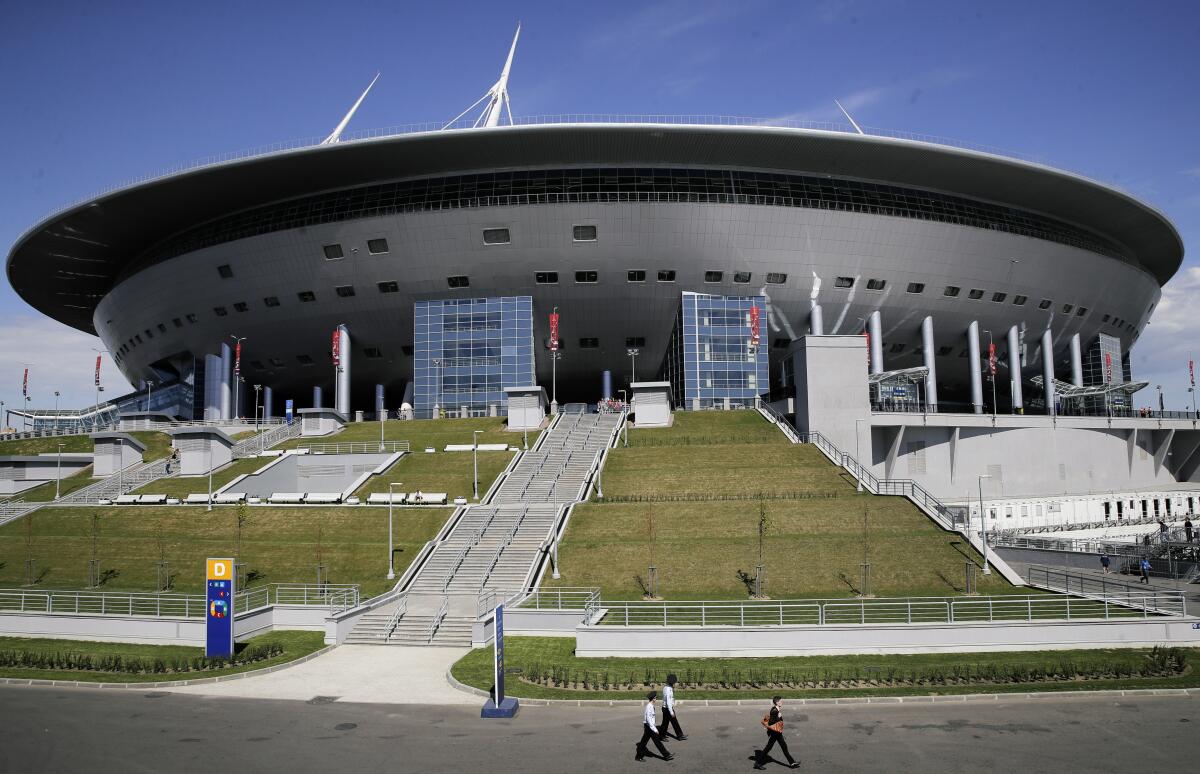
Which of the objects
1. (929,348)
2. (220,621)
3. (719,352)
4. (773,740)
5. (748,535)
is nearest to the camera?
(773,740)

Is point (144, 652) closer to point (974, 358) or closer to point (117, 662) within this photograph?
point (117, 662)

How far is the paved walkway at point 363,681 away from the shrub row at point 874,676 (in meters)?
2.47

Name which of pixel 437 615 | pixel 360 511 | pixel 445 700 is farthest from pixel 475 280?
pixel 445 700

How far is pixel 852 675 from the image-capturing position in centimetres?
2128

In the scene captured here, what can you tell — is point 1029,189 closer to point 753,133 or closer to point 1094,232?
point 1094,232

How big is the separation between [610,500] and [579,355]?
121 ft

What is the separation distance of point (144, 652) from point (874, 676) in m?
20.0

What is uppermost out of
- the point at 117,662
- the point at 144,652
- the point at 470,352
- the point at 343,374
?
the point at 470,352

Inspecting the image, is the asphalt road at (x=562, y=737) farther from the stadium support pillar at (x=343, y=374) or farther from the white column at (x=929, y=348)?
the white column at (x=929, y=348)

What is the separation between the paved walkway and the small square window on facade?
44.5m

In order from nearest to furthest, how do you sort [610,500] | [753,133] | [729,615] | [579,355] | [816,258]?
[729,615]
[610,500]
[753,133]
[816,258]
[579,355]

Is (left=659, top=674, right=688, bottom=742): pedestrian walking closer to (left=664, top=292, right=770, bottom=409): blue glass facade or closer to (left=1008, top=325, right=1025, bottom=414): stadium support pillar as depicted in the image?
(left=664, top=292, right=770, bottom=409): blue glass facade

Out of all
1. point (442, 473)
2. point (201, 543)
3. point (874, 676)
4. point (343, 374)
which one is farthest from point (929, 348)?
point (201, 543)

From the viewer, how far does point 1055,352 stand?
8388 centimetres
